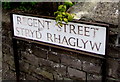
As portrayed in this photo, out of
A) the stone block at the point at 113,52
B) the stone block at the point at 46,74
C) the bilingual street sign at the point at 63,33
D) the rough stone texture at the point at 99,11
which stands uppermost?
the rough stone texture at the point at 99,11

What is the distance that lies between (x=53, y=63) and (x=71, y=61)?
0.28 metres

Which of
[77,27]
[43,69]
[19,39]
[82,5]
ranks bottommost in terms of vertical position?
[43,69]

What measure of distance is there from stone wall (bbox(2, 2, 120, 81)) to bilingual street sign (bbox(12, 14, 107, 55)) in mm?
135

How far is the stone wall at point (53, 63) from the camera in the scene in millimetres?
2451

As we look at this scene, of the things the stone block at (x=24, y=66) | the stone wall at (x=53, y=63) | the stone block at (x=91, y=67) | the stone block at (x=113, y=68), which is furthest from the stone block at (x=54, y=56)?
the stone block at (x=113, y=68)

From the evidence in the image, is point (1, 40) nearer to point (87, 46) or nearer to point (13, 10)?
point (13, 10)

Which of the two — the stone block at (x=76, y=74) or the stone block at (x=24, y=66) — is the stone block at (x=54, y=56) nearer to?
the stone block at (x=76, y=74)

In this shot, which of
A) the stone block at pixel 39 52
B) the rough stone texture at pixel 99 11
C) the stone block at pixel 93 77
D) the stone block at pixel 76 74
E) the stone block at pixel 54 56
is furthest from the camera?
the stone block at pixel 39 52

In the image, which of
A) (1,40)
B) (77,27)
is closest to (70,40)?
(77,27)

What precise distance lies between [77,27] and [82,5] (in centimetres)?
32

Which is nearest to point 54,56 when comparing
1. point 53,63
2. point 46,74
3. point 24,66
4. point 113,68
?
point 53,63

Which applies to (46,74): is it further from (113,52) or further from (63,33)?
(113,52)

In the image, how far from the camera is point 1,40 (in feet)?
10.9

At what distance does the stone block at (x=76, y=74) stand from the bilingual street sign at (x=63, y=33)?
1.04ft
